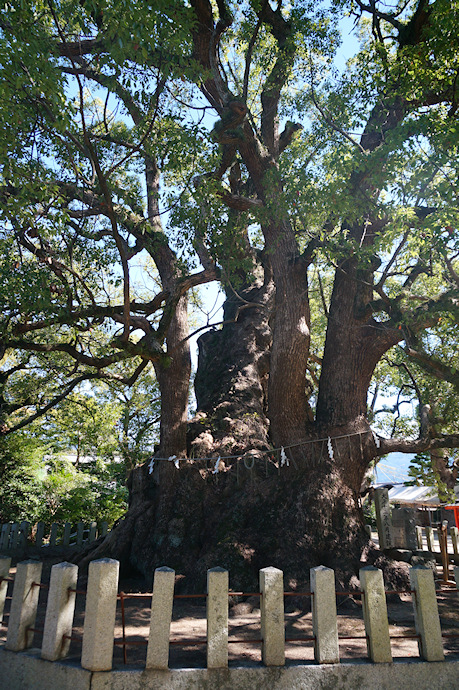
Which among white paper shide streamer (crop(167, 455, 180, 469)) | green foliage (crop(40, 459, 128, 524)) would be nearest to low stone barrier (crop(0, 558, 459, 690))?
white paper shide streamer (crop(167, 455, 180, 469))

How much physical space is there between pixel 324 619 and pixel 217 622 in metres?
0.94

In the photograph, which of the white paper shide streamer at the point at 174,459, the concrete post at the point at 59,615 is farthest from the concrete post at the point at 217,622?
the white paper shide streamer at the point at 174,459

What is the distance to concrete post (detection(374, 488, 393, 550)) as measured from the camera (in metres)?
8.23

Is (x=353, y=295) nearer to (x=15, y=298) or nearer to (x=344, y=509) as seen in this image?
(x=344, y=509)

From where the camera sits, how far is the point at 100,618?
12.9 feet

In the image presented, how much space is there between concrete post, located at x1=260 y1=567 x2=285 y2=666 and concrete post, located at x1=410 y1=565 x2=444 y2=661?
1266mm

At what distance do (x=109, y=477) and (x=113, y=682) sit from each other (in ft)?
45.5

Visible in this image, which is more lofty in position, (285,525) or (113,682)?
(285,525)

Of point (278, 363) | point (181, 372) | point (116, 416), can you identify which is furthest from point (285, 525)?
point (116, 416)

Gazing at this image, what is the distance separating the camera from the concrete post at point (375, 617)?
165 inches

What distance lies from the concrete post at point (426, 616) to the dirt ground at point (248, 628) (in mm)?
181

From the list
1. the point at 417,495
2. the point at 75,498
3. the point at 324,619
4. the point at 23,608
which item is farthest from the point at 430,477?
the point at 23,608

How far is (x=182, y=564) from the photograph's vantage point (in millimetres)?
7398

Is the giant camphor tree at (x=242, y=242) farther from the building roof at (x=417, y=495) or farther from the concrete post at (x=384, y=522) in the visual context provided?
the building roof at (x=417, y=495)
